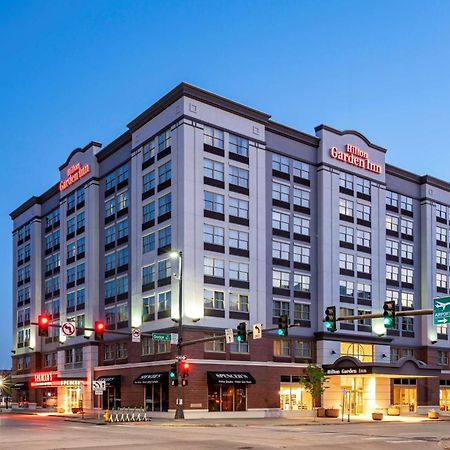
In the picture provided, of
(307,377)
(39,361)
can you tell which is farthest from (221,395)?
(39,361)

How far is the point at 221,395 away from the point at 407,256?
3331 cm

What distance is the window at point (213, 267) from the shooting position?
64.7 meters

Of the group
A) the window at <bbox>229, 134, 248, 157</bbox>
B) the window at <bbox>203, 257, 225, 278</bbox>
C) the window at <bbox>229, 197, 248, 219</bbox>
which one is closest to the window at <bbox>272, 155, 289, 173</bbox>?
the window at <bbox>229, 134, 248, 157</bbox>

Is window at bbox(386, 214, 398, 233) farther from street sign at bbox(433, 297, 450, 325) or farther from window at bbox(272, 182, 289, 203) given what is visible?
street sign at bbox(433, 297, 450, 325)

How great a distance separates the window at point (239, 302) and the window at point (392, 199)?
2563cm

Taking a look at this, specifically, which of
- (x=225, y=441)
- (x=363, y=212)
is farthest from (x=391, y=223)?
(x=225, y=441)

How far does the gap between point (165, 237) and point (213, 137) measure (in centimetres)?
1067

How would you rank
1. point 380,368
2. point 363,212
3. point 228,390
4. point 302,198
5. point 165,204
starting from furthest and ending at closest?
point 363,212, point 302,198, point 380,368, point 165,204, point 228,390

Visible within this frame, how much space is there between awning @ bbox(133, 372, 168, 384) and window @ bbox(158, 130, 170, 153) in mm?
21668

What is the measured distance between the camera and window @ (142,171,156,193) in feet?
228

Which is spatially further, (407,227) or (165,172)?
(407,227)

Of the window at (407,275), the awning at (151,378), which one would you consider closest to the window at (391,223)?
the window at (407,275)

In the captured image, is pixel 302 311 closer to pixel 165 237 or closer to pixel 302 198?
pixel 302 198

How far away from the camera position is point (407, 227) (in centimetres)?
8512
